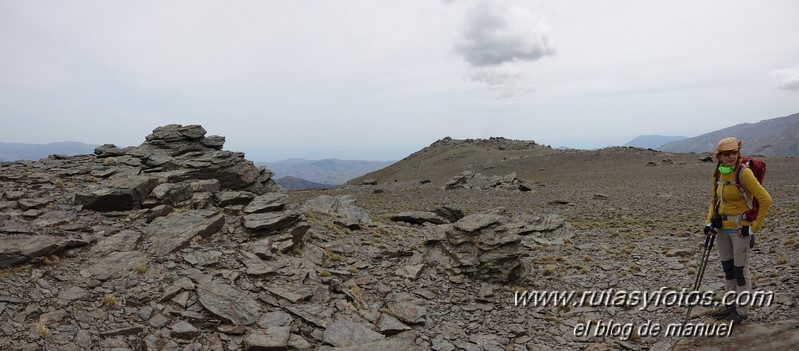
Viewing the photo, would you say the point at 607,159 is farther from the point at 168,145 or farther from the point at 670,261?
the point at 168,145

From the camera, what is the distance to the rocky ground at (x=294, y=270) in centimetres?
1034

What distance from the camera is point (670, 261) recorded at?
17.1 m

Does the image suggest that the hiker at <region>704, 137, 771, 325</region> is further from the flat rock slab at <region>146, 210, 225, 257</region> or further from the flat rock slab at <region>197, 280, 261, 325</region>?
the flat rock slab at <region>146, 210, 225, 257</region>

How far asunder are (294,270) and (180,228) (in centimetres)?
481

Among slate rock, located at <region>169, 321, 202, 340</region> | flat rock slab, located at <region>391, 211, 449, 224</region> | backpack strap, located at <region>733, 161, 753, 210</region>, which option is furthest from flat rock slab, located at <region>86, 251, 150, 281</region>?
flat rock slab, located at <region>391, 211, 449, 224</region>

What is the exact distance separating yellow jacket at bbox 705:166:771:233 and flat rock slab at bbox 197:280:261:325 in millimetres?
12070

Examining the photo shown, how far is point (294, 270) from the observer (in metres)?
14.2

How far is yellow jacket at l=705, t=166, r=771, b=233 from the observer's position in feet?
28.9

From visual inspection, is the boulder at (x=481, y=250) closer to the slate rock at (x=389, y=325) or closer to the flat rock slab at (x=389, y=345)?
the slate rock at (x=389, y=325)

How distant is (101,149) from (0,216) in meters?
13.7

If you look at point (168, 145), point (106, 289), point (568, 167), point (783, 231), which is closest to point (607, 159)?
point (568, 167)

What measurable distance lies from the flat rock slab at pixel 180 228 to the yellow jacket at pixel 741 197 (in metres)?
15.9

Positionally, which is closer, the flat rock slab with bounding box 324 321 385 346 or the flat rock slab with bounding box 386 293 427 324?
the flat rock slab with bounding box 324 321 385 346

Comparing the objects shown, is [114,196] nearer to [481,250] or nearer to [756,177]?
[481,250]
